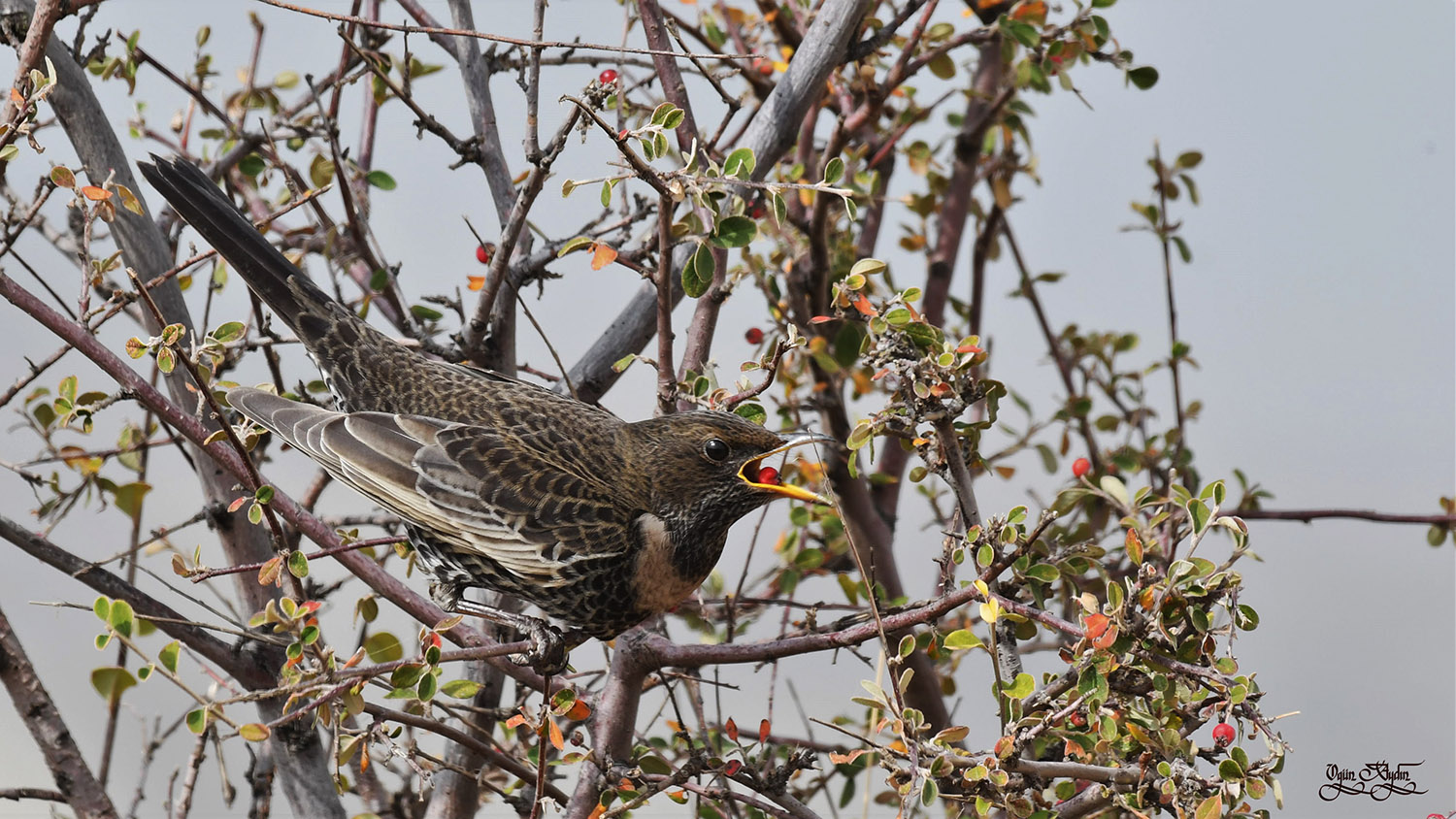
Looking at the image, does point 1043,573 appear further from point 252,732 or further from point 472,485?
point 252,732

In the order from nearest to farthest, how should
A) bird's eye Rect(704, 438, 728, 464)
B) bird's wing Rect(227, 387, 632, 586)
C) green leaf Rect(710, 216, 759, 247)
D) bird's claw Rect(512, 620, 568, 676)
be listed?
green leaf Rect(710, 216, 759, 247) < bird's claw Rect(512, 620, 568, 676) < bird's wing Rect(227, 387, 632, 586) < bird's eye Rect(704, 438, 728, 464)

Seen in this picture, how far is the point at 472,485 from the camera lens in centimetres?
208

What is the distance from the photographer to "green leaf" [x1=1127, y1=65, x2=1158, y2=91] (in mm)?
2631

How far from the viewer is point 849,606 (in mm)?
2445

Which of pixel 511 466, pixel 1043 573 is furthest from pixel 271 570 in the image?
pixel 1043 573

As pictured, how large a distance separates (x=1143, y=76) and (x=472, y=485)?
1673 millimetres

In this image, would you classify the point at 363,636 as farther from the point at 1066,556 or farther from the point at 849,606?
the point at 1066,556

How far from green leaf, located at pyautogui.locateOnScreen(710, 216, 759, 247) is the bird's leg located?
685 millimetres

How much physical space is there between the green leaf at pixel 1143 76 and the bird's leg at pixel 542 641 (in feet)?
5.48

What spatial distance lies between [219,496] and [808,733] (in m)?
1.41

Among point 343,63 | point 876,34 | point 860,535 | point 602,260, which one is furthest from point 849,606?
point 343,63

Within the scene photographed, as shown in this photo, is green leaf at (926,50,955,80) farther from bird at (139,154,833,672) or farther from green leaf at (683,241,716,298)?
green leaf at (683,241,716,298)

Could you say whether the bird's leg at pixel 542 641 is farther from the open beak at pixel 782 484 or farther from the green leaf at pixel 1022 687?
the green leaf at pixel 1022 687

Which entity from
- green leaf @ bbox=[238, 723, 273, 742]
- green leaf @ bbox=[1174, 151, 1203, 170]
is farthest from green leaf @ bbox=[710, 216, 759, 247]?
green leaf @ bbox=[1174, 151, 1203, 170]
